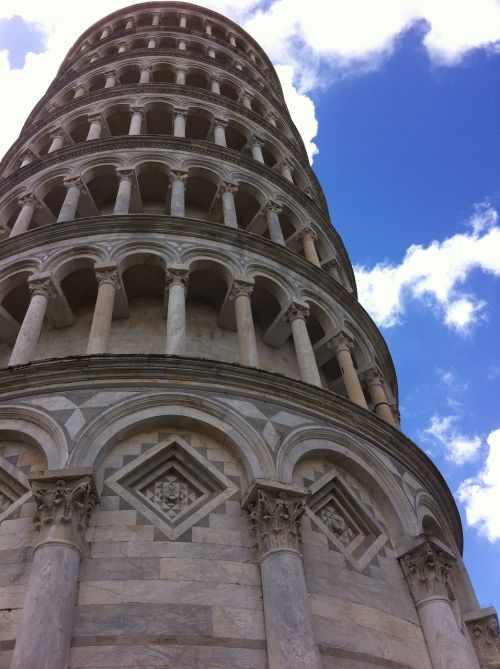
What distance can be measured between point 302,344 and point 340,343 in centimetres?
179

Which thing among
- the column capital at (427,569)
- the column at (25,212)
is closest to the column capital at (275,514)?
the column capital at (427,569)

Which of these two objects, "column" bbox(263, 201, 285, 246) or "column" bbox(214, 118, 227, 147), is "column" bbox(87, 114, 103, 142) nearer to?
"column" bbox(214, 118, 227, 147)

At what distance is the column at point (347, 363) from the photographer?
45.1 feet

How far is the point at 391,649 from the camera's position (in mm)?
8742

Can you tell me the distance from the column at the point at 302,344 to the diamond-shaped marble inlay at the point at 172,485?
331 cm

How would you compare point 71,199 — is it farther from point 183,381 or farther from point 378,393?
point 378,393

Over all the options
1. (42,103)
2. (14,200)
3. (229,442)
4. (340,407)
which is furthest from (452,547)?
(42,103)

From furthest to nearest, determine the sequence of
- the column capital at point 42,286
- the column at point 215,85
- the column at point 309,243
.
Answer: the column at point 215,85
the column at point 309,243
the column capital at point 42,286

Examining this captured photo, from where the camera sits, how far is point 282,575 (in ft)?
27.5

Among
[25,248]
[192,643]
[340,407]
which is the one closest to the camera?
[192,643]

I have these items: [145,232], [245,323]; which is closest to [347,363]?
[245,323]

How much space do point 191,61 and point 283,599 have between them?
72.0 ft

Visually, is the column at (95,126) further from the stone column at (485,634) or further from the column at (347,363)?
the stone column at (485,634)

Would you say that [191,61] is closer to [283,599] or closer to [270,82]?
[270,82]
